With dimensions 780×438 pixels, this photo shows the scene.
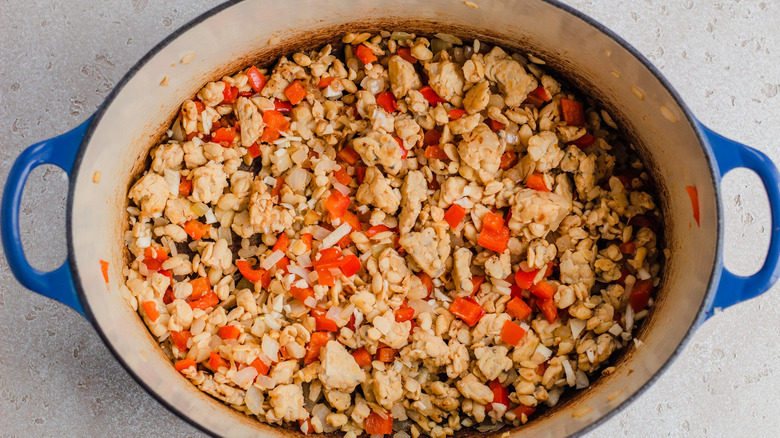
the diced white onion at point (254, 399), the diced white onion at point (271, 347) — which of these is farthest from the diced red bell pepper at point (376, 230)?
the diced white onion at point (254, 399)

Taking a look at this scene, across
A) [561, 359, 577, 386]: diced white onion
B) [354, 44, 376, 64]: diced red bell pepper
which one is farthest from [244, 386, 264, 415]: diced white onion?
[354, 44, 376, 64]: diced red bell pepper

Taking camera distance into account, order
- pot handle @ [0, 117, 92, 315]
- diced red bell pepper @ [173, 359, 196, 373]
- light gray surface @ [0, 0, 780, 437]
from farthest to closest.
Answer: light gray surface @ [0, 0, 780, 437], diced red bell pepper @ [173, 359, 196, 373], pot handle @ [0, 117, 92, 315]

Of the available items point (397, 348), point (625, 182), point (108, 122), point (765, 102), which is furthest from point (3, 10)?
point (765, 102)

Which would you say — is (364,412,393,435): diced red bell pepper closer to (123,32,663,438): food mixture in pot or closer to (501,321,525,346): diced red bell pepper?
(123,32,663,438): food mixture in pot

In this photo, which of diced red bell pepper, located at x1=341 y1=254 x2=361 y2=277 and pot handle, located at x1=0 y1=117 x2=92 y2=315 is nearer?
pot handle, located at x1=0 y1=117 x2=92 y2=315

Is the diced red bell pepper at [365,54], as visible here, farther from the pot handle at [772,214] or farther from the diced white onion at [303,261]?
the pot handle at [772,214]

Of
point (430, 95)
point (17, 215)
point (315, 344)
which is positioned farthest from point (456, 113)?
point (17, 215)
